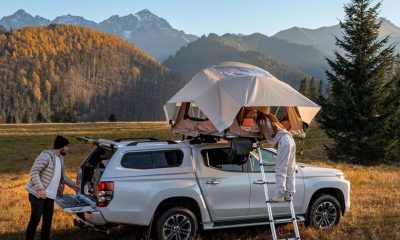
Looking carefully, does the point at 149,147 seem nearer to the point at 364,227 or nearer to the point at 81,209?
the point at 81,209

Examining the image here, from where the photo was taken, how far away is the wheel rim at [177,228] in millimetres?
8727

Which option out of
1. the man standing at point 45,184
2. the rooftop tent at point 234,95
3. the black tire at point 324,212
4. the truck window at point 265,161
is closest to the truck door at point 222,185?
the truck window at point 265,161

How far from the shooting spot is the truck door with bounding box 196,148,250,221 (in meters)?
9.09

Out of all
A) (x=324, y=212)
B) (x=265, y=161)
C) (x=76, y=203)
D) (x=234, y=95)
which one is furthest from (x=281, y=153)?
(x=76, y=203)

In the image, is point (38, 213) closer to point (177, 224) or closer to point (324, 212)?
point (177, 224)

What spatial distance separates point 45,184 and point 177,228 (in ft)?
8.27

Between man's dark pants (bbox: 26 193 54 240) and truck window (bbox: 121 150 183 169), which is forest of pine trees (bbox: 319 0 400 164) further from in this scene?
man's dark pants (bbox: 26 193 54 240)

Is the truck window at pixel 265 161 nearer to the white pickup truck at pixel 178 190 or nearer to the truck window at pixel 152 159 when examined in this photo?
the white pickup truck at pixel 178 190

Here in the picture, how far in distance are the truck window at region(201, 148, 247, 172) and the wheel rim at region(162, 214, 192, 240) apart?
1.15 m

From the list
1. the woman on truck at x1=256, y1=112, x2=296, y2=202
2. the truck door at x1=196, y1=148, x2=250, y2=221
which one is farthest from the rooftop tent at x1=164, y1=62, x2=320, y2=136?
the truck door at x1=196, y1=148, x2=250, y2=221

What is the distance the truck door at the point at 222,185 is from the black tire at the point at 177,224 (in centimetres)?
46

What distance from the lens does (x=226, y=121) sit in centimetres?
809

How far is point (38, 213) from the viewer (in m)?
8.70

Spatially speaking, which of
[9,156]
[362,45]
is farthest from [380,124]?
[9,156]
